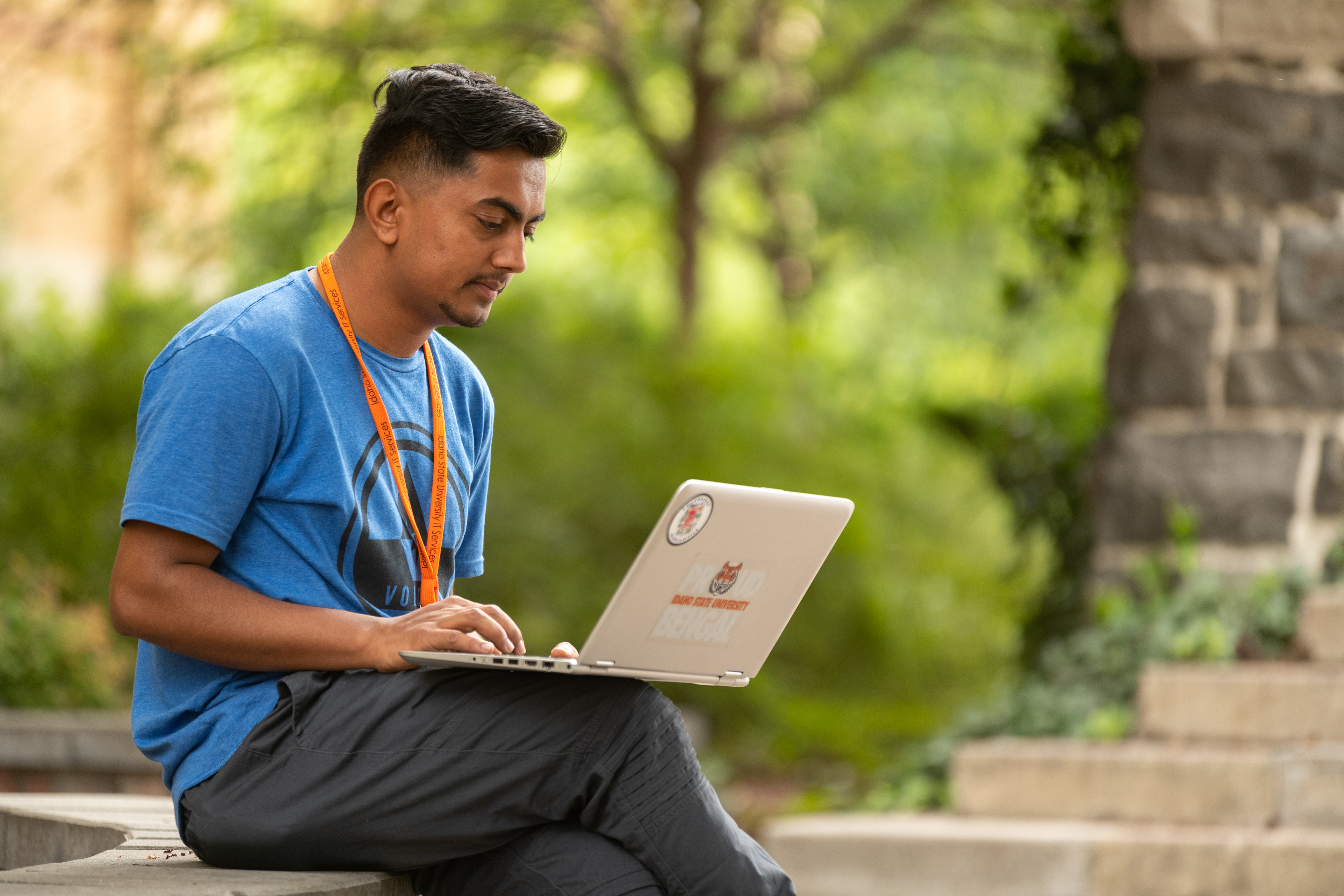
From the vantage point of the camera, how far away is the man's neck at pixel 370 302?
2449mm

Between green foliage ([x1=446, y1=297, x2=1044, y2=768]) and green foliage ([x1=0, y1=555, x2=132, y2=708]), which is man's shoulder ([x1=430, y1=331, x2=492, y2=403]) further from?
green foliage ([x1=446, y1=297, x2=1044, y2=768])

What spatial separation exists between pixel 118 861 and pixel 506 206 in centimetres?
114

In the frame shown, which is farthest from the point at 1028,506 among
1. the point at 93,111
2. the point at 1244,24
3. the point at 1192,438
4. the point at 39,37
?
the point at 93,111

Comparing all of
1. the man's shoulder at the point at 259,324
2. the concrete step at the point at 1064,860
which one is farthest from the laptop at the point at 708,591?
the concrete step at the point at 1064,860

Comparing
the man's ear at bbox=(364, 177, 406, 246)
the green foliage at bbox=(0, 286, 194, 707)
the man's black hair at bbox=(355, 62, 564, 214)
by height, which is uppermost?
the man's black hair at bbox=(355, 62, 564, 214)

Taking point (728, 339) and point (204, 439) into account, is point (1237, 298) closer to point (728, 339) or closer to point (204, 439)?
point (204, 439)

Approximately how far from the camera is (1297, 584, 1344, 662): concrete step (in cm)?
457

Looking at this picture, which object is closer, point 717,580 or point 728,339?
point 717,580

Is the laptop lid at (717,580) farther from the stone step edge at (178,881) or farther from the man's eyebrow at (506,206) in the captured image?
the man's eyebrow at (506,206)

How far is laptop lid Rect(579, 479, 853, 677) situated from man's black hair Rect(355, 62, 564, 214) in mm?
646

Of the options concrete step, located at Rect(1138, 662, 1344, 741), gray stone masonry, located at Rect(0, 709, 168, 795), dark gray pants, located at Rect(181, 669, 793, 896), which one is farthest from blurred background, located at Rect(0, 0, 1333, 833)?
dark gray pants, located at Rect(181, 669, 793, 896)

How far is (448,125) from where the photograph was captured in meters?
2.37

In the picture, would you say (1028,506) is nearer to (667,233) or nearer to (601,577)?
(601,577)

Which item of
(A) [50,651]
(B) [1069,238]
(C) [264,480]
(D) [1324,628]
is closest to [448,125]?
(C) [264,480]
